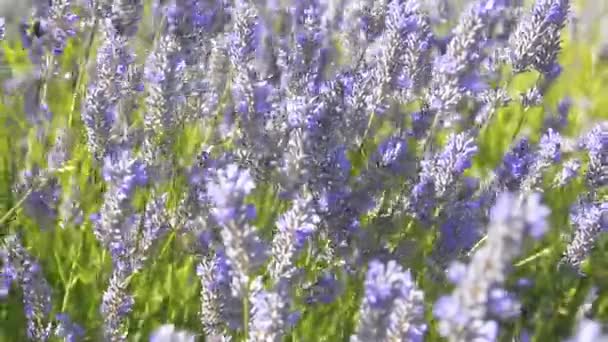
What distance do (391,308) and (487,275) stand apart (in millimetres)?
233

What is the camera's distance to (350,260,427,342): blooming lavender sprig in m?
1.01

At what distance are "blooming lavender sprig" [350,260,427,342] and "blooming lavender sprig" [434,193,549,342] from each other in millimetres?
60

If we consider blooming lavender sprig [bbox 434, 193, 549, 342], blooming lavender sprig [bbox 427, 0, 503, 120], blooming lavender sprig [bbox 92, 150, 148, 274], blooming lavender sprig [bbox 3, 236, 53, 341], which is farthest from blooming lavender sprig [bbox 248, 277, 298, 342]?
blooming lavender sprig [bbox 427, 0, 503, 120]

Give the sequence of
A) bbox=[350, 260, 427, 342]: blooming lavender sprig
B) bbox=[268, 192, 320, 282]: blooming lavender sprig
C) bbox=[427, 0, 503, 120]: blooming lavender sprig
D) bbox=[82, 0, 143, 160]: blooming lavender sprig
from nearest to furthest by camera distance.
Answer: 1. bbox=[350, 260, 427, 342]: blooming lavender sprig
2. bbox=[268, 192, 320, 282]: blooming lavender sprig
3. bbox=[427, 0, 503, 120]: blooming lavender sprig
4. bbox=[82, 0, 143, 160]: blooming lavender sprig

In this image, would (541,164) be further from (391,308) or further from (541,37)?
(391,308)

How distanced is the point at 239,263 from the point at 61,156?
1.10 m

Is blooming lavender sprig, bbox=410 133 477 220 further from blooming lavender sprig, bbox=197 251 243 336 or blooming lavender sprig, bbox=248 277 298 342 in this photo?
blooming lavender sprig, bbox=248 277 298 342

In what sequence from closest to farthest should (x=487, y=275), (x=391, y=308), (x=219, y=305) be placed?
1. (x=487, y=275)
2. (x=391, y=308)
3. (x=219, y=305)

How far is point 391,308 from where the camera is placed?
109cm

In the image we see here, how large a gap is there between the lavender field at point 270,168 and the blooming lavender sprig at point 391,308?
0.77 feet

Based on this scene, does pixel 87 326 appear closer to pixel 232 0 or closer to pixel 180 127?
pixel 180 127

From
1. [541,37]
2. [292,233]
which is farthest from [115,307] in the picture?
[541,37]

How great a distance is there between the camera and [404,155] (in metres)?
2.04

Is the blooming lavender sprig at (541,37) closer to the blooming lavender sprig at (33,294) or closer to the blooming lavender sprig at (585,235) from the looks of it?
the blooming lavender sprig at (585,235)
